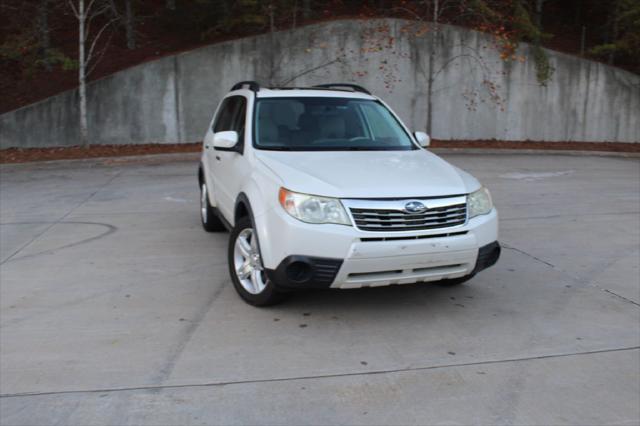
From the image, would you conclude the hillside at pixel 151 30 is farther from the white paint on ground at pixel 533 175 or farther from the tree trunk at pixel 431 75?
the white paint on ground at pixel 533 175

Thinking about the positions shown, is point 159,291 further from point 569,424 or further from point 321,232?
point 569,424

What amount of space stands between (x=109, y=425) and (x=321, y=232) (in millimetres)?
1839

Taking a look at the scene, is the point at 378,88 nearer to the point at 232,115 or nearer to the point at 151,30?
the point at 151,30

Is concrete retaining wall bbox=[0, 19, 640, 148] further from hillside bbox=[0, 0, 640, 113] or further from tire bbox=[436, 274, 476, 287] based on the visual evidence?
tire bbox=[436, 274, 476, 287]

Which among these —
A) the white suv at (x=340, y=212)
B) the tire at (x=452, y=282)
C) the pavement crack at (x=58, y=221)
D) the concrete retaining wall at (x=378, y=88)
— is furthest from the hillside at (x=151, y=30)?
the tire at (x=452, y=282)

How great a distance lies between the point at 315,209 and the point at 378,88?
47.2ft

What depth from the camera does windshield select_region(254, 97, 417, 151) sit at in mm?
5789

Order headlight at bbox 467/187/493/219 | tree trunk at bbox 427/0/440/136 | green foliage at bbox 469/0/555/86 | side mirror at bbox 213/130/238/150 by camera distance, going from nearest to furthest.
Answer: headlight at bbox 467/187/493/219
side mirror at bbox 213/130/238/150
green foliage at bbox 469/0/555/86
tree trunk at bbox 427/0/440/136

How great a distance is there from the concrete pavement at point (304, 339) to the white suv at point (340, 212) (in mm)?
414

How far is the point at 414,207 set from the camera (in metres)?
4.56

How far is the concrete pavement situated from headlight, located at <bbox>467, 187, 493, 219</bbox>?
0.82 meters

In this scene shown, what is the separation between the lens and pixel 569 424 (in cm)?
343

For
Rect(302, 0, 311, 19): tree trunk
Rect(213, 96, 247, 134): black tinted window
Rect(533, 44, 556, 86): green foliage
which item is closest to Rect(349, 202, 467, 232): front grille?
Rect(213, 96, 247, 134): black tinted window

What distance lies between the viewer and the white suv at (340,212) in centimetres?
Result: 448
